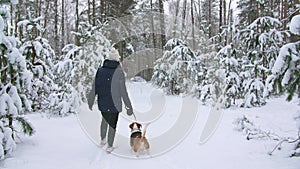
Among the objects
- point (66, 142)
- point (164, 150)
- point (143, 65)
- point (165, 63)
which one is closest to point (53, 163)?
point (66, 142)

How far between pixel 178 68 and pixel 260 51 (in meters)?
4.68

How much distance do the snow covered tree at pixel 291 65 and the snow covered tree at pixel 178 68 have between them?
31.8ft

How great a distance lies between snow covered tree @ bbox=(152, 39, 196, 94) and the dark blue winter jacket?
335 inches

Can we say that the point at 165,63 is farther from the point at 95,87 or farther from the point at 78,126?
the point at 95,87

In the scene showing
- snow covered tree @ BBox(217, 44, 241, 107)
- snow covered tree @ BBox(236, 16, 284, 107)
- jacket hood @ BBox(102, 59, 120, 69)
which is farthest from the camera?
snow covered tree @ BBox(217, 44, 241, 107)

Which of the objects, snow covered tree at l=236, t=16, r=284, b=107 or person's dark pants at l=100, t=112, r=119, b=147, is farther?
snow covered tree at l=236, t=16, r=284, b=107

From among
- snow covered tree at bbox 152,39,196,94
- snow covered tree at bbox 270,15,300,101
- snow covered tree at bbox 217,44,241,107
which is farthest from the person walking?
snow covered tree at bbox 152,39,196,94

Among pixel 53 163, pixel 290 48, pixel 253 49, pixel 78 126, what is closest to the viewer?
pixel 290 48

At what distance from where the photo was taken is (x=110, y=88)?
206 inches

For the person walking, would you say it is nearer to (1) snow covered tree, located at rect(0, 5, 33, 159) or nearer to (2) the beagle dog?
(2) the beagle dog

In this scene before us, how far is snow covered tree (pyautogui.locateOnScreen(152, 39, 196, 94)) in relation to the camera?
45.0 feet

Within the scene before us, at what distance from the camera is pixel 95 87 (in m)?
5.38

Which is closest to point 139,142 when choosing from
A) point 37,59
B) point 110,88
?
point 110,88

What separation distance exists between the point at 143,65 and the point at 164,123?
938 inches
